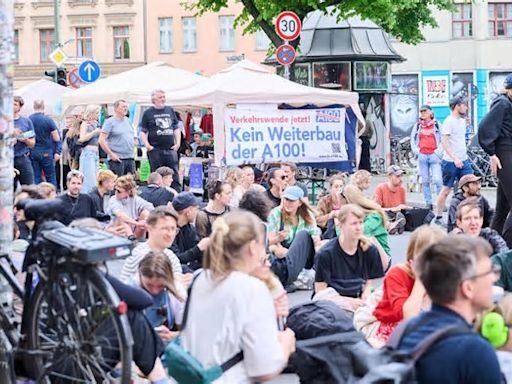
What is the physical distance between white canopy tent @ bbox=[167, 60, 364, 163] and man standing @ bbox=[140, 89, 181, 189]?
495mm

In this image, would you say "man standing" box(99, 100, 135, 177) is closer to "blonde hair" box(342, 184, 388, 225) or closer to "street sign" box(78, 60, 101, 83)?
"blonde hair" box(342, 184, 388, 225)

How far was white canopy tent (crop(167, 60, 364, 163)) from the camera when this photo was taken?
19.3 metres

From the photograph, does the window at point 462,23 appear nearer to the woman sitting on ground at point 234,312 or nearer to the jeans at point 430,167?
the jeans at point 430,167

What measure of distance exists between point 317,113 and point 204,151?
759cm

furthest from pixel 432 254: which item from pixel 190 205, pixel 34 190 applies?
pixel 190 205

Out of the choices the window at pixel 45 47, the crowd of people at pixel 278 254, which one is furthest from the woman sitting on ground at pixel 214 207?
the window at pixel 45 47

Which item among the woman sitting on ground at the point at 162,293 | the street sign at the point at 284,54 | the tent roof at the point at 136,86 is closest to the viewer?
the woman sitting on ground at the point at 162,293

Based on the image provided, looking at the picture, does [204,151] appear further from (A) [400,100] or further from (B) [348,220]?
(A) [400,100]

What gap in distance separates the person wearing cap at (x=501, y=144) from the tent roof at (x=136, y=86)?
13.3 m

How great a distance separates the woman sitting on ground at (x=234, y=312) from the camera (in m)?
5.30

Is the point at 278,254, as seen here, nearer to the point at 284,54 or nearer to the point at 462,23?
the point at 284,54

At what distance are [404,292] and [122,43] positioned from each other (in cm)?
5966

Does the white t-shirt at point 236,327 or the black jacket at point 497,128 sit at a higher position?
the black jacket at point 497,128

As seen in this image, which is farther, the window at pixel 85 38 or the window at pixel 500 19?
the window at pixel 85 38
